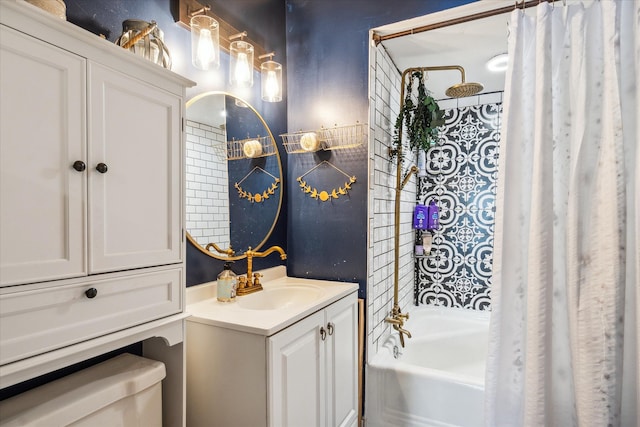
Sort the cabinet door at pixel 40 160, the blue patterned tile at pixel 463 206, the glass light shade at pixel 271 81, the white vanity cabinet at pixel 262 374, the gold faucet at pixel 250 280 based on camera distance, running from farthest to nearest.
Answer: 1. the blue patterned tile at pixel 463 206
2. the glass light shade at pixel 271 81
3. the gold faucet at pixel 250 280
4. the white vanity cabinet at pixel 262 374
5. the cabinet door at pixel 40 160

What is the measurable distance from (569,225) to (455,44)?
133cm

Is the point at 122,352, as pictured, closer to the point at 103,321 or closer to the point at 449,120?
the point at 103,321

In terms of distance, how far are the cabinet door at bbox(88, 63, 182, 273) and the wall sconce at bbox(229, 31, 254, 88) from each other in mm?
674

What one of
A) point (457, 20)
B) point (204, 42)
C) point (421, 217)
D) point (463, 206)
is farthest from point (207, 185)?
point (463, 206)

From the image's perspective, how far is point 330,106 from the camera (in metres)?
2.01

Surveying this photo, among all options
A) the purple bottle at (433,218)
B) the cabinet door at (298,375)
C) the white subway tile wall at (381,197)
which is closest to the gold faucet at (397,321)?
the white subway tile wall at (381,197)

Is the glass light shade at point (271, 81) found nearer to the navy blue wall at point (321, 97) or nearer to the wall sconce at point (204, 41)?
the navy blue wall at point (321, 97)

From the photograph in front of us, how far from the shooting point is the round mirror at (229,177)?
1.56 m

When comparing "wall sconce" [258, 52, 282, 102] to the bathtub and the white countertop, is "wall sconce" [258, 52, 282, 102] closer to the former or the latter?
the white countertop

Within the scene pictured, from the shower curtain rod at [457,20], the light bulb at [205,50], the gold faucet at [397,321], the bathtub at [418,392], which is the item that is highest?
the shower curtain rod at [457,20]

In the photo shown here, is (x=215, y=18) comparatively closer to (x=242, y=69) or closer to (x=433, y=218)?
(x=242, y=69)

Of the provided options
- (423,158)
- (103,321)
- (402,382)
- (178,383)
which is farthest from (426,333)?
(103,321)

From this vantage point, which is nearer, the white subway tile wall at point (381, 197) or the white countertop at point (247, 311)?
the white countertop at point (247, 311)

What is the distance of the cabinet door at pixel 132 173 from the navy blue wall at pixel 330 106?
1046 mm
